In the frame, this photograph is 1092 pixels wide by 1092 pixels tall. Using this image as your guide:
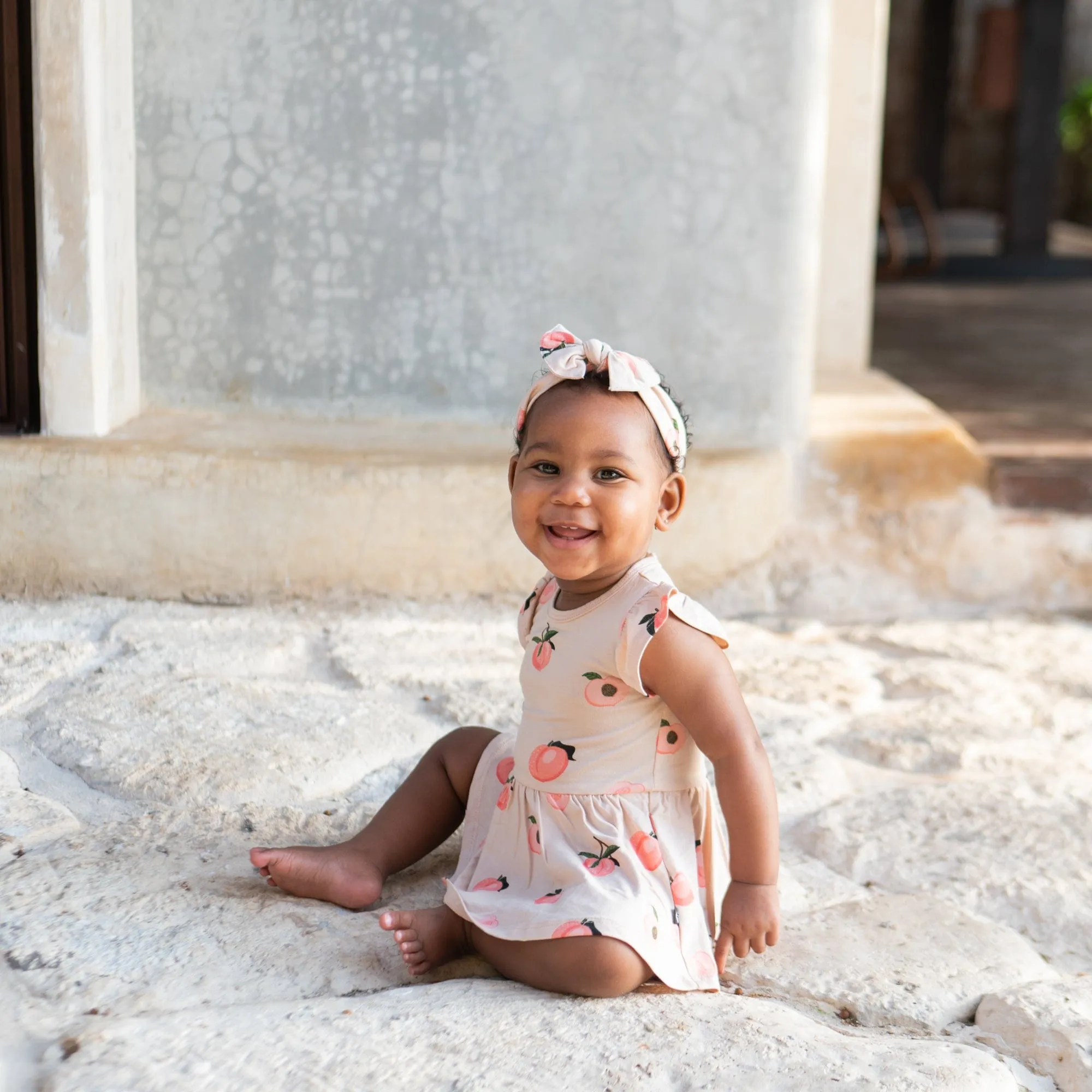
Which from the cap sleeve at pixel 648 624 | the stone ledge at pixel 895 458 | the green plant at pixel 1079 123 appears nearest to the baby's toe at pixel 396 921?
the cap sleeve at pixel 648 624

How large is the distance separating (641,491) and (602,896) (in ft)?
1.59

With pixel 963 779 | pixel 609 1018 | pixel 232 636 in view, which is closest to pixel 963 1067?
pixel 609 1018

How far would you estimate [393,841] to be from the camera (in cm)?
195

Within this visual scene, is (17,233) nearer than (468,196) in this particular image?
Yes

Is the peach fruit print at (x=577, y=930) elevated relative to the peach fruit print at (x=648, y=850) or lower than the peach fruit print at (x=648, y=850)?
lower

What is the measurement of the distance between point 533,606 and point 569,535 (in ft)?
0.79

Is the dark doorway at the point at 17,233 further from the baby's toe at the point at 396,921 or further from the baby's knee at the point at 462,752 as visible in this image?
the baby's toe at the point at 396,921

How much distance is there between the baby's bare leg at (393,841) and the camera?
6.08 ft

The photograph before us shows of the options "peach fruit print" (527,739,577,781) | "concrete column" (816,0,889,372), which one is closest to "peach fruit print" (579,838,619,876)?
"peach fruit print" (527,739,577,781)

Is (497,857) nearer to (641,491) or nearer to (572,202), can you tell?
(641,491)

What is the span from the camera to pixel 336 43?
302 cm

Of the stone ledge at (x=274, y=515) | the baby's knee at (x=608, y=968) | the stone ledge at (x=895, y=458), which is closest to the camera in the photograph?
the baby's knee at (x=608, y=968)

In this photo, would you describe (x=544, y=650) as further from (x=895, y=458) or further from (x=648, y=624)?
(x=895, y=458)

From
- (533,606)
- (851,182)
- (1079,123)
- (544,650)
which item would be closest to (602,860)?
(544,650)
